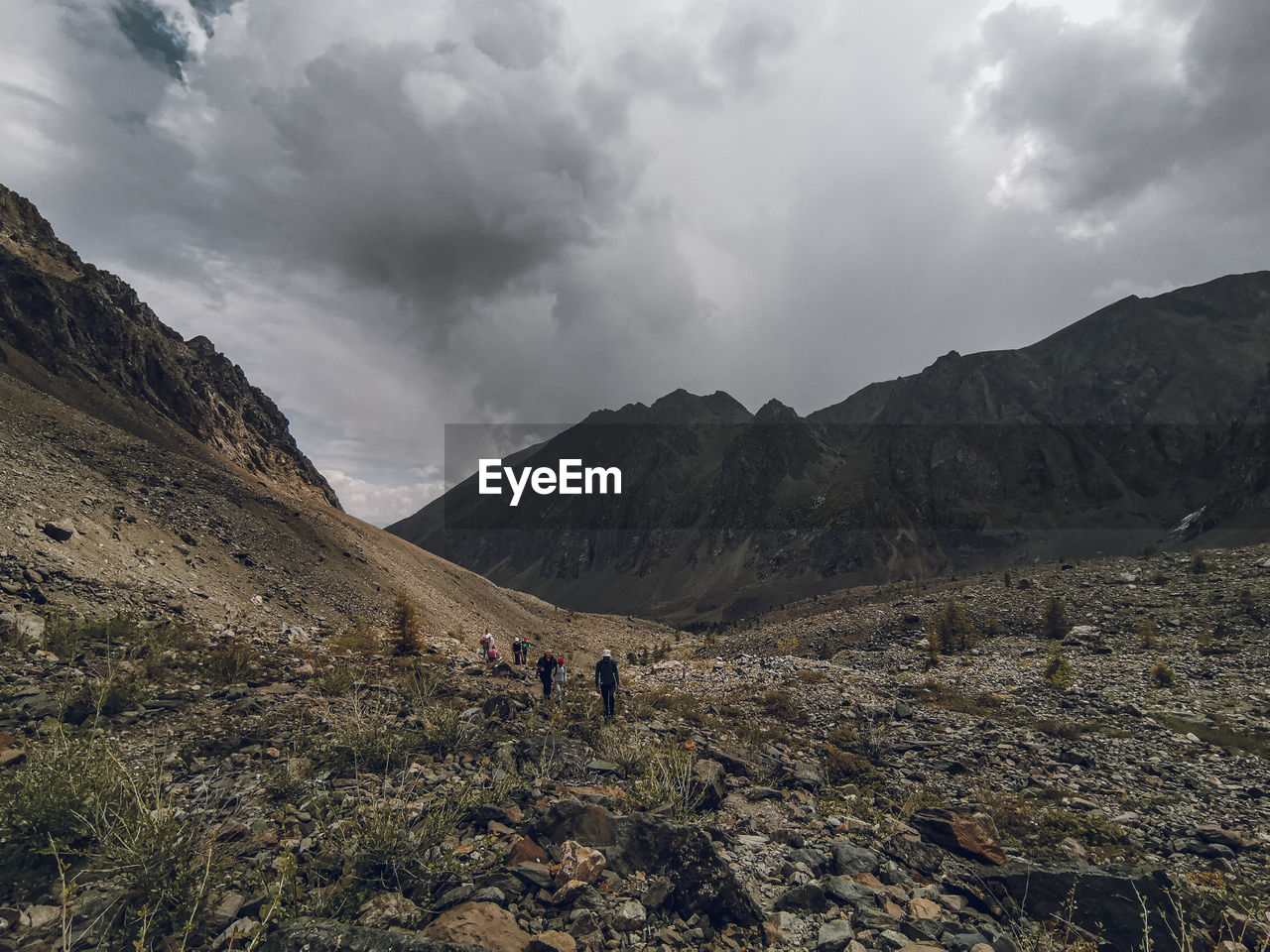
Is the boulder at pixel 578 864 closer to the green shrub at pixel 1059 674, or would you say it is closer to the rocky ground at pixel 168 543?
the rocky ground at pixel 168 543

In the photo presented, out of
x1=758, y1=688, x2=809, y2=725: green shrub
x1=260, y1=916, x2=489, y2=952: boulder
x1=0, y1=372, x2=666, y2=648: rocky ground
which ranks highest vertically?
x1=0, y1=372, x2=666, y2=648: rocky ground

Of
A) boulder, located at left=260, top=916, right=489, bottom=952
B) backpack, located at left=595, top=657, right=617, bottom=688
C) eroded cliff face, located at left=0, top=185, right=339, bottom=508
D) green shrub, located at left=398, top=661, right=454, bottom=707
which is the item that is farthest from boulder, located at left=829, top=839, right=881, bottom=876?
eroded cliff face, located at left=0, top=185, right=339, bottom=508

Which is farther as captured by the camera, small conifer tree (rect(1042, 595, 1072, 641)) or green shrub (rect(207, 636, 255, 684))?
small conifer tree (rect(1042, 595, 1072, 641))

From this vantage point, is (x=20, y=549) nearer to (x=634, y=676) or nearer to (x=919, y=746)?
(x=634, y=676)

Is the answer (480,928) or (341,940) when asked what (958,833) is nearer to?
(480,928)

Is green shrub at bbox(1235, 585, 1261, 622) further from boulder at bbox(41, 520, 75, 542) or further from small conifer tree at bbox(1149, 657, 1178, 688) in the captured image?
boulder at bbox(41, 520, 75, 542)

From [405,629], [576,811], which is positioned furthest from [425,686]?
[405,629]

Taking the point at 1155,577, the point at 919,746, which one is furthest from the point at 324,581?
the point at 1155,577
